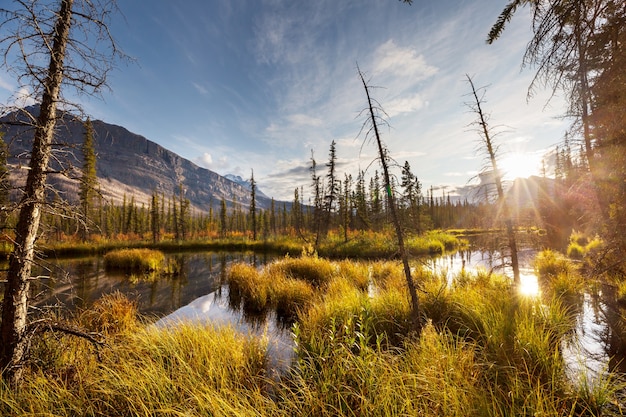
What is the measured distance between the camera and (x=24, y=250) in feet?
A: 10.8

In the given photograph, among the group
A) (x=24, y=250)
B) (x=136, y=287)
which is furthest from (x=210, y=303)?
(x=24, y=250)

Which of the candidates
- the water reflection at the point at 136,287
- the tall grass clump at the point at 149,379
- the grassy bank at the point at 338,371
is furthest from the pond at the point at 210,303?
the tall grass clump at the point at 149,379

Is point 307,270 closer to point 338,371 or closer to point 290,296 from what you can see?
point 290,296

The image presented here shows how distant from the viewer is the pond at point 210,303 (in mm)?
5539

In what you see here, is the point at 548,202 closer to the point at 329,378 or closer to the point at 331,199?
the point at 331,199

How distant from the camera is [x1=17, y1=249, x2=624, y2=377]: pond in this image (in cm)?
554

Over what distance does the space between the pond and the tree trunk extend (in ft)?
1.27

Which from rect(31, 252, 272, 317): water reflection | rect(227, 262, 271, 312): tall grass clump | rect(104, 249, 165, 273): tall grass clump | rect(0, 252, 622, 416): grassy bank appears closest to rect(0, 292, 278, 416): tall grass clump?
rect(0, 252, 622, 416): grassy bank

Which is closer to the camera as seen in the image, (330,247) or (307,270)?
(307,270)

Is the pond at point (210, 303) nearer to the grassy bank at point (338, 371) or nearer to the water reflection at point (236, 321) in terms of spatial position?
the water reflection at point (236, 321)

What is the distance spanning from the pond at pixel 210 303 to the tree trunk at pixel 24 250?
39 cm

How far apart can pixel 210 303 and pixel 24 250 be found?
840cm

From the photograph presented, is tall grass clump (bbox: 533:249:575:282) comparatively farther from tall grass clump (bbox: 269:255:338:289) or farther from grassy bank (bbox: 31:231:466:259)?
tall grass clump (bbox: 269:255:338:289)

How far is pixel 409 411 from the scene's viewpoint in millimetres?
2748
